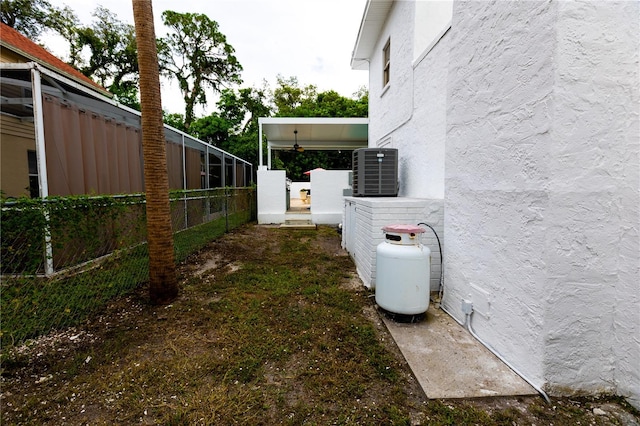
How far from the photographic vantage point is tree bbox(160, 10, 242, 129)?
19078 mm

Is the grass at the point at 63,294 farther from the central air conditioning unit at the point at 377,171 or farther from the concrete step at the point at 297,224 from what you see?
the concrete step at the point at 297,224

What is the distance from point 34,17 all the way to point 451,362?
23891mm

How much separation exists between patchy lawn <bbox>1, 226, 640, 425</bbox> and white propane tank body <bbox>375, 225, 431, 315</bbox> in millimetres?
343

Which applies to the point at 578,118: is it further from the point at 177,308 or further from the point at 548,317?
the point at 177,308

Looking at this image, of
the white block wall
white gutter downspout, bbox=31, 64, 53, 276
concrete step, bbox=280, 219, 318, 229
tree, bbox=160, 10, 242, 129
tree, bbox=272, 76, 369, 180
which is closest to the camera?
white gutter downspout, bbox=31, 64, 53, 276

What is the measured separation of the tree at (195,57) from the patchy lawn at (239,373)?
61.9 ft

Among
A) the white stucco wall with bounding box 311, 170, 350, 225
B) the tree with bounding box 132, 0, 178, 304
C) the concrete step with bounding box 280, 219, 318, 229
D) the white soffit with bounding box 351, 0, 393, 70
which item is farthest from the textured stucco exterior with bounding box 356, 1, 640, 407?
the white stucco wall with bounding box 311, 170, 350, 225

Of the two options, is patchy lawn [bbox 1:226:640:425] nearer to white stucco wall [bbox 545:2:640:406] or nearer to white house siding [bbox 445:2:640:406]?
white house siding [bbox 445:2:640:406]

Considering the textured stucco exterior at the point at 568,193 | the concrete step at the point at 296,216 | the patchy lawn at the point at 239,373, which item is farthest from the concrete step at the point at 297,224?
the textured stucco exterior at the point at 568,193

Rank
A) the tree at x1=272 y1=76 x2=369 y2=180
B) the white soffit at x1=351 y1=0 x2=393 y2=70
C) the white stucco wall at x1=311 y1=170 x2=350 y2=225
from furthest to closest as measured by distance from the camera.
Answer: the tree at x1=272 y1=76 x2=369 y2=180
the white stucco wall at x1=311 y1=170 x2=350 y2=225
the white soffit at x1=351 y1=0 x2=393 y2=70

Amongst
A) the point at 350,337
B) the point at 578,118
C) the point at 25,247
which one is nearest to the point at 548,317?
the point at 578,118

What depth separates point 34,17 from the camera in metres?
15.3

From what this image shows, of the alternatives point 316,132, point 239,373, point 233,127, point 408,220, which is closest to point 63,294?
point 239,373

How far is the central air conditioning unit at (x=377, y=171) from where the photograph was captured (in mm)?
5395
